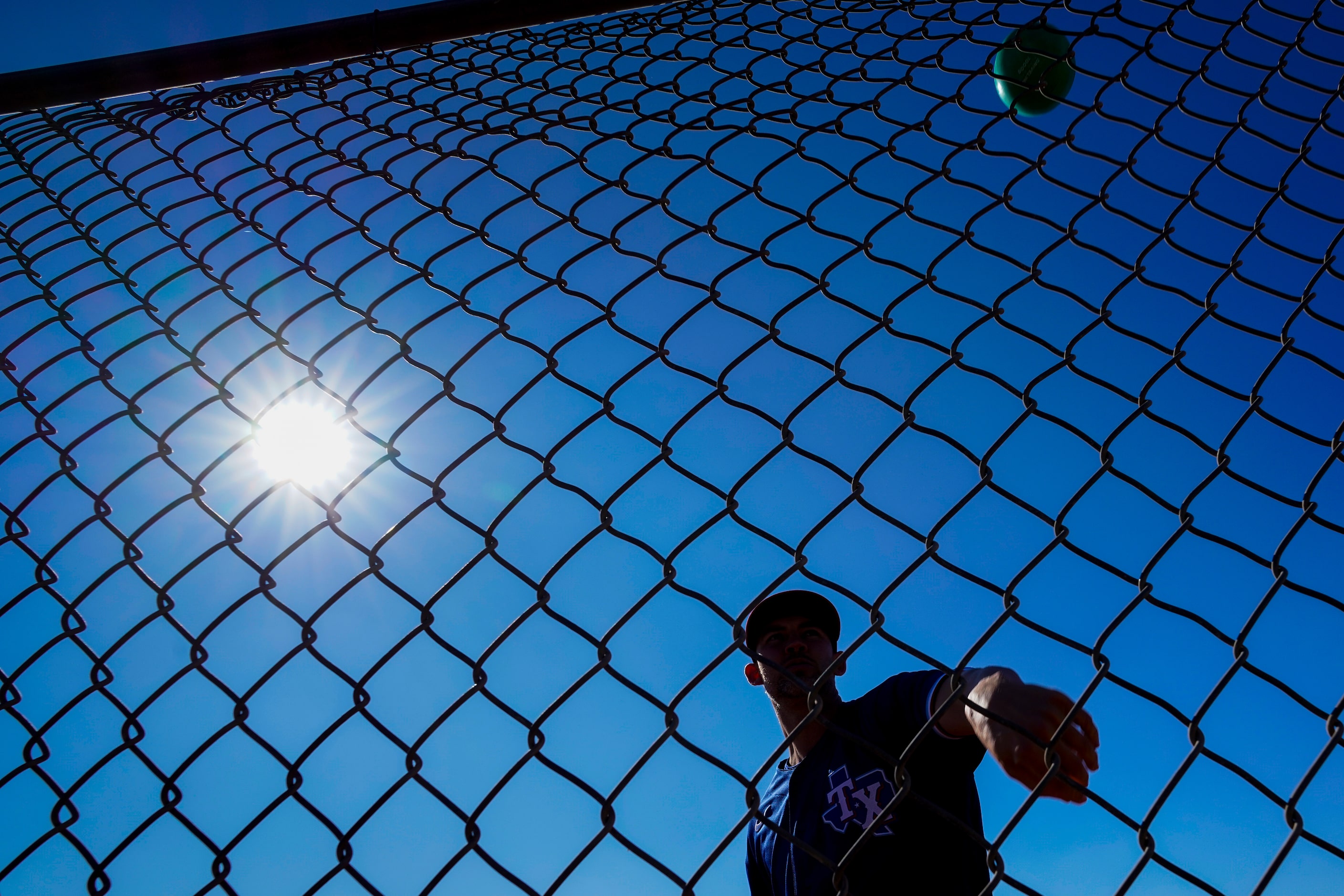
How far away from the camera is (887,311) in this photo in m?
1.84

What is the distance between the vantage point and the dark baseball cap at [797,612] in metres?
3.09

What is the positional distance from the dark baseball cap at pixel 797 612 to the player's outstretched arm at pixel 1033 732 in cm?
145

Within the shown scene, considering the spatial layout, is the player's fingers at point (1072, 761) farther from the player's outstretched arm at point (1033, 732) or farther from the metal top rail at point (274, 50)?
the metal top rail at point (274, 50)

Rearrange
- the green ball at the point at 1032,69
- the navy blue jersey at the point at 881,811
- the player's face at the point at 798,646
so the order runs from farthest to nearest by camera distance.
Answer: the player's face at the point at 798,646
the green ball at the point at 1032,69
the navy blue jersey at the point at 881,811

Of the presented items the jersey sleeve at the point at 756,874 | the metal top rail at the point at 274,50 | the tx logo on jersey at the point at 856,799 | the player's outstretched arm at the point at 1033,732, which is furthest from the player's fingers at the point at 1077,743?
the metal top rail at the point at 274,50

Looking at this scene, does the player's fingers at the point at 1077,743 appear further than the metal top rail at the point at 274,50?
No

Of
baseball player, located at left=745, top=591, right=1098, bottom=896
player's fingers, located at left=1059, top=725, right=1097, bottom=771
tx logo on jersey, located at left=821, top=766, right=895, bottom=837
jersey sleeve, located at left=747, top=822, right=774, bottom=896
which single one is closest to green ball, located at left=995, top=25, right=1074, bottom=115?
baseball player, located at left=745, top=591, right=1098, bottom=896

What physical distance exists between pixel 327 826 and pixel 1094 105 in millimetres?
2467

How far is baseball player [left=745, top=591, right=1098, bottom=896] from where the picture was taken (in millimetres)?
1513

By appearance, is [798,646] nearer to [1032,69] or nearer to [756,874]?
[756,874]

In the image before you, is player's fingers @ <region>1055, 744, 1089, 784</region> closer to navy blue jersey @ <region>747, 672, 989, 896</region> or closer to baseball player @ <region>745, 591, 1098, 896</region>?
baseball player @ <region>745, 591, 1098, 896</region>

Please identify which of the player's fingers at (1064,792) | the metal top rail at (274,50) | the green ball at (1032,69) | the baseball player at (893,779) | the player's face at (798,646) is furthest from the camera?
the player's face at (798,646)

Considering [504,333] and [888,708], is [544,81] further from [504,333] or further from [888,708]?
[888,708]

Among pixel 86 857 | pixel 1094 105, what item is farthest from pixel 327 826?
pixel 1094 105
